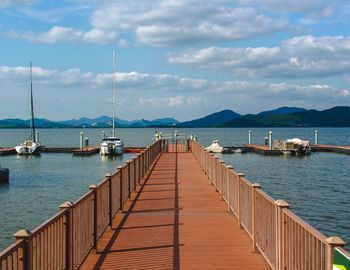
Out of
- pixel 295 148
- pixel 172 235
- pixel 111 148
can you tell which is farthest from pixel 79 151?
pixel 172 235

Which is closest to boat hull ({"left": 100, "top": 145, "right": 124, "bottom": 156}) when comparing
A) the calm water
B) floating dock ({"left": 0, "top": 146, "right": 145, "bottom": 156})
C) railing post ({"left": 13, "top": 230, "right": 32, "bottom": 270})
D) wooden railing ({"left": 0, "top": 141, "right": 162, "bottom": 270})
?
the calm water

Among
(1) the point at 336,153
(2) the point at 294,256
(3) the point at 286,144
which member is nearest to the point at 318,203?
(2) the point at 294,256

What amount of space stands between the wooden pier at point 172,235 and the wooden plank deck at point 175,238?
2 cm

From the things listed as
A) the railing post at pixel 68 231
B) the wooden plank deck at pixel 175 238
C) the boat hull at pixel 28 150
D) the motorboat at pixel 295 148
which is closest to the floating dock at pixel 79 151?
the boat hull at pixel 28 150

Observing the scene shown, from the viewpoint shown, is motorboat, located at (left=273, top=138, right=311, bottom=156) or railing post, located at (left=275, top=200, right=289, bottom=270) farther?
motorboat, located at (left=273, top=138, right=311, bottom=156)

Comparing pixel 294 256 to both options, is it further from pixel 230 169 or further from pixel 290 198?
pixel 290 198

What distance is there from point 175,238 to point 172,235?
0.94 ft

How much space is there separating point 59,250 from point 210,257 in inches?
117

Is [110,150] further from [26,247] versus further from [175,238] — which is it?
[26,247]

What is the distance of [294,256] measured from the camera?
681cm

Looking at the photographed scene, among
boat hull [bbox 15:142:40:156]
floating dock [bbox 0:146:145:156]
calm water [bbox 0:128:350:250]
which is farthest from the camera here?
boat hull [bbox 15:142:40:156]

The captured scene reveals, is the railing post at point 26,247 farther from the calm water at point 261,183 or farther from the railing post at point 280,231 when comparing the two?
the calm water at point 261,183

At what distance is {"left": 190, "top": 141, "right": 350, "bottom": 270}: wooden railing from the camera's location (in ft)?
18.2

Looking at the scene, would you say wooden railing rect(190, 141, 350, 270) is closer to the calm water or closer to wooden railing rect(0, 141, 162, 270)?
wooden railing rect(0, 141, 162, 270)
